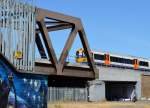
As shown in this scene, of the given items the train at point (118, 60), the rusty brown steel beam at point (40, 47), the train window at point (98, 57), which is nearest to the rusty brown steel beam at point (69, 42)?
the rusty brown steel beam at point (40, 47)

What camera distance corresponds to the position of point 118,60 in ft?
331

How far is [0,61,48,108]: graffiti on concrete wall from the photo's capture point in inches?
1040

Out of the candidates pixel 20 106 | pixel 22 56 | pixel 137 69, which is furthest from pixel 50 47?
pixel 137 69

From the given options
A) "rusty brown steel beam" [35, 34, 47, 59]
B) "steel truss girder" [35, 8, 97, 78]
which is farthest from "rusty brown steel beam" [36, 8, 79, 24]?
"rusty brown steel beam" [35, 34, 47, 59]

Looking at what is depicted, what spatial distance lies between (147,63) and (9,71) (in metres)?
90.1

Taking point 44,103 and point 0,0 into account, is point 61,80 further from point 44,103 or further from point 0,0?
point 0,0

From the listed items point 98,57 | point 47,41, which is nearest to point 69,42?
point 47,41

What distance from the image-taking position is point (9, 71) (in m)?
27.0

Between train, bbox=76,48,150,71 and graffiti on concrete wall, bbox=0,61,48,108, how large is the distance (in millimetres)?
48699

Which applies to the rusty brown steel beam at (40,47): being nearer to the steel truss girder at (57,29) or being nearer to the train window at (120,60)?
the steel truss girder at (57,29)

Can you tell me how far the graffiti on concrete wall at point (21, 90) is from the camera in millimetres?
26422

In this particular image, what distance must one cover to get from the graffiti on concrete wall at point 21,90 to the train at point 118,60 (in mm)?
48699

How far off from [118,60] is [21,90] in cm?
7379

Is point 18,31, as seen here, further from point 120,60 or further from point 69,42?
point 120,60
